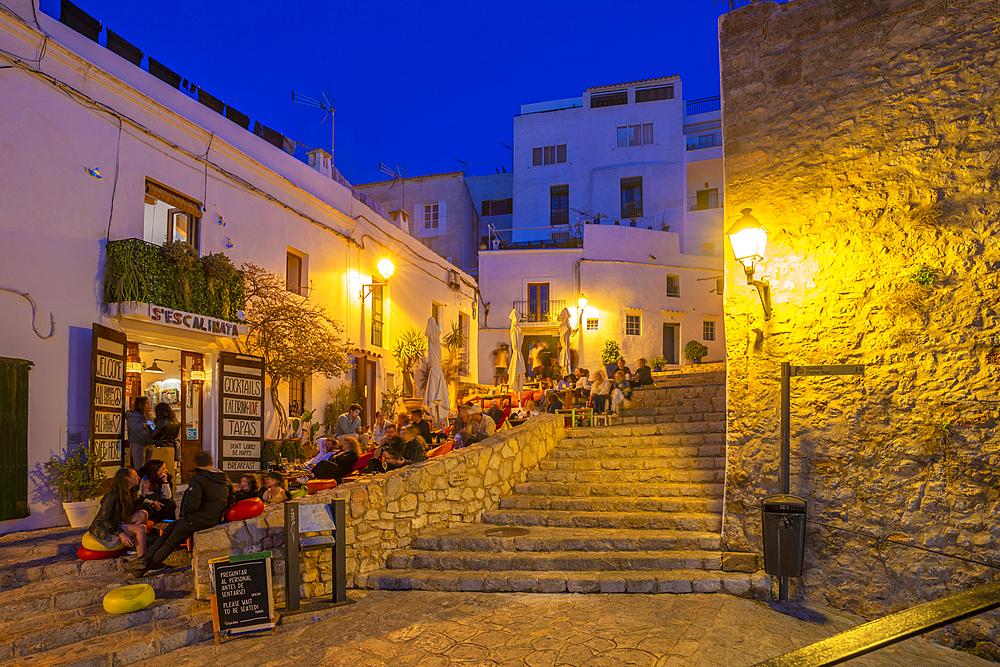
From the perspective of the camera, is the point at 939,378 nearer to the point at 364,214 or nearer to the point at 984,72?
the point at 984,72

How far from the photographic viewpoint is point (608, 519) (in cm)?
776

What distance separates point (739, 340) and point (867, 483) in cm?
171

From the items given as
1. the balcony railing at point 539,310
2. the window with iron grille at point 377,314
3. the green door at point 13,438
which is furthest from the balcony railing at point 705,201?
the green door at point 13,438

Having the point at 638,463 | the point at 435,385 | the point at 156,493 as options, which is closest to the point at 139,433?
the point at 156,493

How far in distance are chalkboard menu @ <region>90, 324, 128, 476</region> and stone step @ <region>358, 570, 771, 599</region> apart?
4207mm

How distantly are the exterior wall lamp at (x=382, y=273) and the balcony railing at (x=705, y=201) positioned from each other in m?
19.5

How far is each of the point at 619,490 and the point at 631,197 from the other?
2333cm

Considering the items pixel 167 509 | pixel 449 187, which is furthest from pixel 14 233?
pixel 449 187

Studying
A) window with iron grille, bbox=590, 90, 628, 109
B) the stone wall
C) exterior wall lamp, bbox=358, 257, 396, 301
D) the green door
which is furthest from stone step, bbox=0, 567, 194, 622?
window with iron grille, bbox=590, 90, 628, 109

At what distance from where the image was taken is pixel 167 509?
24.0 feet

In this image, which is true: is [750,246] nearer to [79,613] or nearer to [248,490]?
[248,490]

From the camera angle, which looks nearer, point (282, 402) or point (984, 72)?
point (984, 72)

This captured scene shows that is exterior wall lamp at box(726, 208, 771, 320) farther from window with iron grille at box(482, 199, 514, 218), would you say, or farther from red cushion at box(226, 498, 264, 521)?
window with iron grille at box(482, 199, 514, 218)

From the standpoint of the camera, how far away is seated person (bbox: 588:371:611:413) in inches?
487
